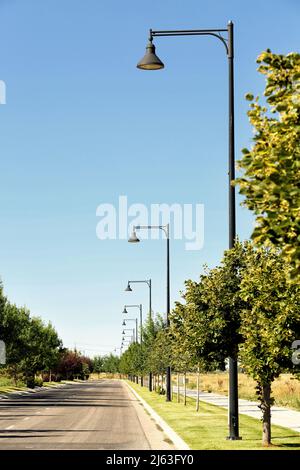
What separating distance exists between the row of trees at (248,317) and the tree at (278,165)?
450 centimetres

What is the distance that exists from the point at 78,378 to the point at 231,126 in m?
162

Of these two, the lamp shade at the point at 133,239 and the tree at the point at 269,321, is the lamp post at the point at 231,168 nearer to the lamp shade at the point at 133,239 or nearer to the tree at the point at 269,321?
the tree at the point at 269,321

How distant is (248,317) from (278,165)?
1034 centimetres

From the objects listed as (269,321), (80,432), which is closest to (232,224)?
(269,321)

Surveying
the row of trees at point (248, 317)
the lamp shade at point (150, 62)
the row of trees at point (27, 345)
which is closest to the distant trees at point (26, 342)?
the row of trees at point (27, 345)

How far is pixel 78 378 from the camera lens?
179750mm

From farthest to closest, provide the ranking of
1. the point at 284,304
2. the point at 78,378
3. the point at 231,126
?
the point at 78,378, the point at 231,126, the point at 284,304

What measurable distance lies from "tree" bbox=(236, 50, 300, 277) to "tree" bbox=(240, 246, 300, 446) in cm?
672

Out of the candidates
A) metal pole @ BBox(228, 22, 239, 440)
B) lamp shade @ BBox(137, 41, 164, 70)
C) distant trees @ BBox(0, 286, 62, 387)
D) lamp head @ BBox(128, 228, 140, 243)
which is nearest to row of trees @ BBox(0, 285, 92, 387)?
distant trees @ BBox(0, 286, 62, 387)

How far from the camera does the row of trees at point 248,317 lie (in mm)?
16578

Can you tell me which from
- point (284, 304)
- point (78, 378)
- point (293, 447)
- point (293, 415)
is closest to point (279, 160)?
point (284, 304)

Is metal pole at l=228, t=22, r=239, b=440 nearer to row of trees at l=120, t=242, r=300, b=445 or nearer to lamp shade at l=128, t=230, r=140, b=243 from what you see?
row of trees at l=120, t=242, r=300, b=445

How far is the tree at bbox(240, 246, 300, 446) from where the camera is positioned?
635 inches

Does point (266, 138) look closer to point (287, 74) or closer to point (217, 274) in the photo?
point (287, 74)
